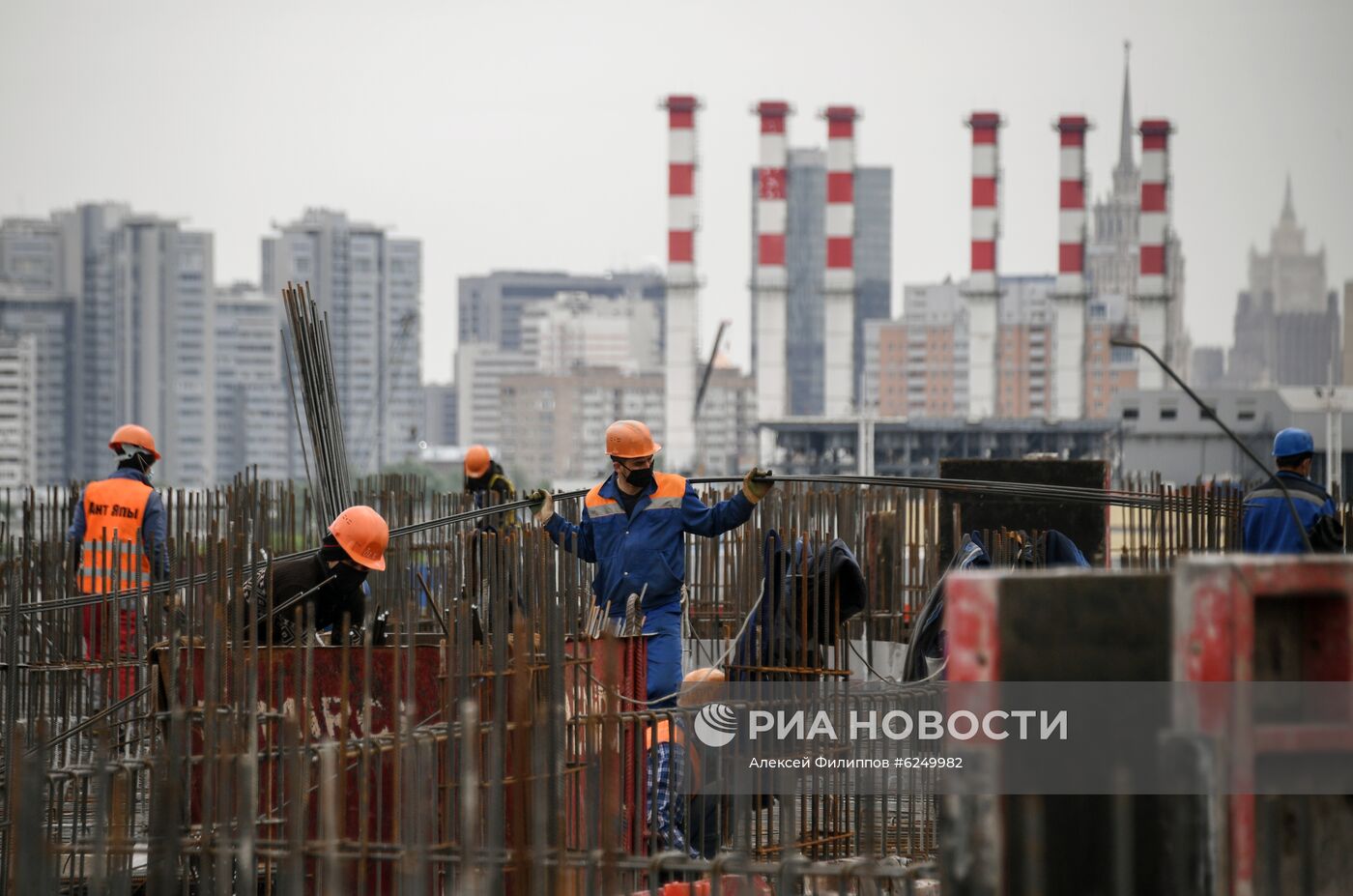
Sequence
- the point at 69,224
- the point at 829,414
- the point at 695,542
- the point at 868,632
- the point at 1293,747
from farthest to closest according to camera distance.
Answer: the point at 69,224, the point at 829,414, the point at 695,542, the point at 868,632, the point at 1293,747

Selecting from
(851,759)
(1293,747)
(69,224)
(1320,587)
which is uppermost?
(69,224)

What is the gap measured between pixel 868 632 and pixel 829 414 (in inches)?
2293

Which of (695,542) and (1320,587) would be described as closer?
(1320,587)

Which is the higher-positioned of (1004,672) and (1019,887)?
(1004,672)

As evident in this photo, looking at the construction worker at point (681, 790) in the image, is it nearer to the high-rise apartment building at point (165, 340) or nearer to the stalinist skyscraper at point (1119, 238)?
the high-rise apartment building at point (165, 340)

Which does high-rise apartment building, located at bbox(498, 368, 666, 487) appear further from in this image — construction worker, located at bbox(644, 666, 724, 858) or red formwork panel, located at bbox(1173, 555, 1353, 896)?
red formwork panel, located at bbox(1173, 555, 1353, 896)

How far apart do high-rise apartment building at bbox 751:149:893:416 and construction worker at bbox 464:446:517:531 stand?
14714 centimetres

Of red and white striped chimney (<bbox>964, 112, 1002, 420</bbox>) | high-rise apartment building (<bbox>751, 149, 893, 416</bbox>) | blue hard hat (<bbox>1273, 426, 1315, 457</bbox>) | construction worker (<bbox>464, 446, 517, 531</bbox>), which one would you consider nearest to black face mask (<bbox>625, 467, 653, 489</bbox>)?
blue hard hat (<bbox>1273, 426, 1315, 457</bbox>)

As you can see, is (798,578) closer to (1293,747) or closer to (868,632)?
(868,632)

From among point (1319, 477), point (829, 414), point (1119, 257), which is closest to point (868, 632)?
point (1319, 477)

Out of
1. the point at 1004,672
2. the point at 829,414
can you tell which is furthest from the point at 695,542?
the point at 829,414

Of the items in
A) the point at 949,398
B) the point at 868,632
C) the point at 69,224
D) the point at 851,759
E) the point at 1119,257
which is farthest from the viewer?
the point at 1119,257

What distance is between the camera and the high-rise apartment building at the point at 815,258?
554 ft

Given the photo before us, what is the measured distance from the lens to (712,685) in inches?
269
